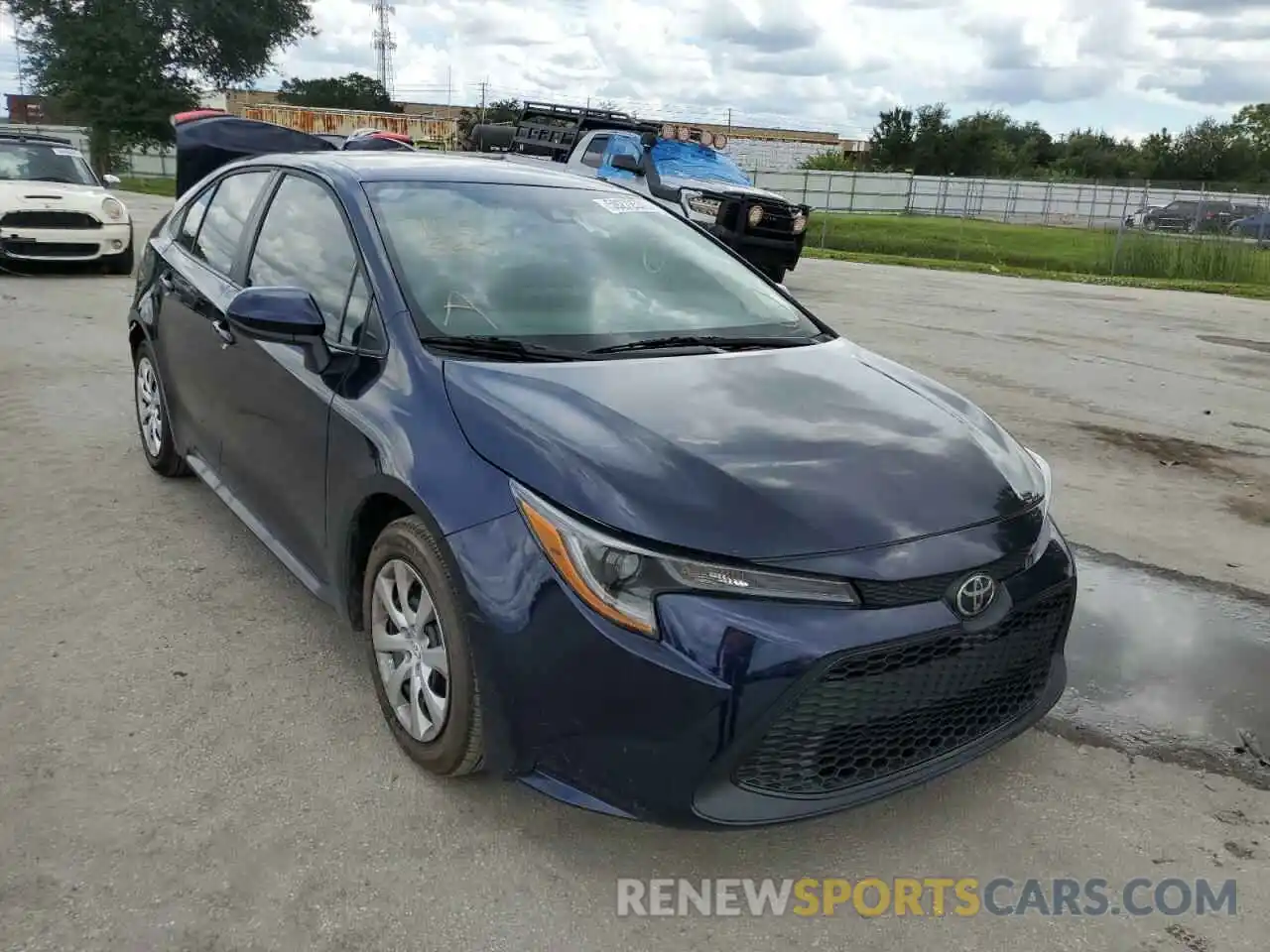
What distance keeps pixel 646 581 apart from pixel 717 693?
11.4 inches

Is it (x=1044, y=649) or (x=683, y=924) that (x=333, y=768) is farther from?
(x=1044, y=649)

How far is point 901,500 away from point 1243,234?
77.4 feet

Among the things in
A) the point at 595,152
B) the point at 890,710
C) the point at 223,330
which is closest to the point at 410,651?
the point at 890,710

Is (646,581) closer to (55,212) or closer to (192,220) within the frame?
(192,220)

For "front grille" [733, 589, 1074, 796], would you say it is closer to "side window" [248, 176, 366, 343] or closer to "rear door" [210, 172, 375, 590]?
"rear door" [210, 172, 375, 590]

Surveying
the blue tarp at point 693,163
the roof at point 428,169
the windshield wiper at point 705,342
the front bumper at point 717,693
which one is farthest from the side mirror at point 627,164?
the front bumper at point 717,693

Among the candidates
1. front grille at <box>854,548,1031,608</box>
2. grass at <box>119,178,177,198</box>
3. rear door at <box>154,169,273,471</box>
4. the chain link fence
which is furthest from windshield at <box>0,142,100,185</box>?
grass at <box>119,178,177,198</box>

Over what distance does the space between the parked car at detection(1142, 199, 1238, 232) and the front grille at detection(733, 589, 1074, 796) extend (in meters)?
22.1

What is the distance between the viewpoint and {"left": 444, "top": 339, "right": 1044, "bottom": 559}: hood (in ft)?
8.14

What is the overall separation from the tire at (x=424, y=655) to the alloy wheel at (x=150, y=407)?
2.62m

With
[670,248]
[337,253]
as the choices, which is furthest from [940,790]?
[337,253]

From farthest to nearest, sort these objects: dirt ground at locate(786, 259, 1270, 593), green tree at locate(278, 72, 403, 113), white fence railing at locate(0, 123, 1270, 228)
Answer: green tree at locate(278, 72, 403, 113) < white fence railing at locate(0, 123, 1270, 228) < dirt ground at locate(786, 259, 1270, 593)

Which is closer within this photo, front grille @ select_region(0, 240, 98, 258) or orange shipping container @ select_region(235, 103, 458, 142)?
front grille @ select_region(0, 240, 98, 258)

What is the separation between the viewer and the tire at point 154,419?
5121 millimetres
